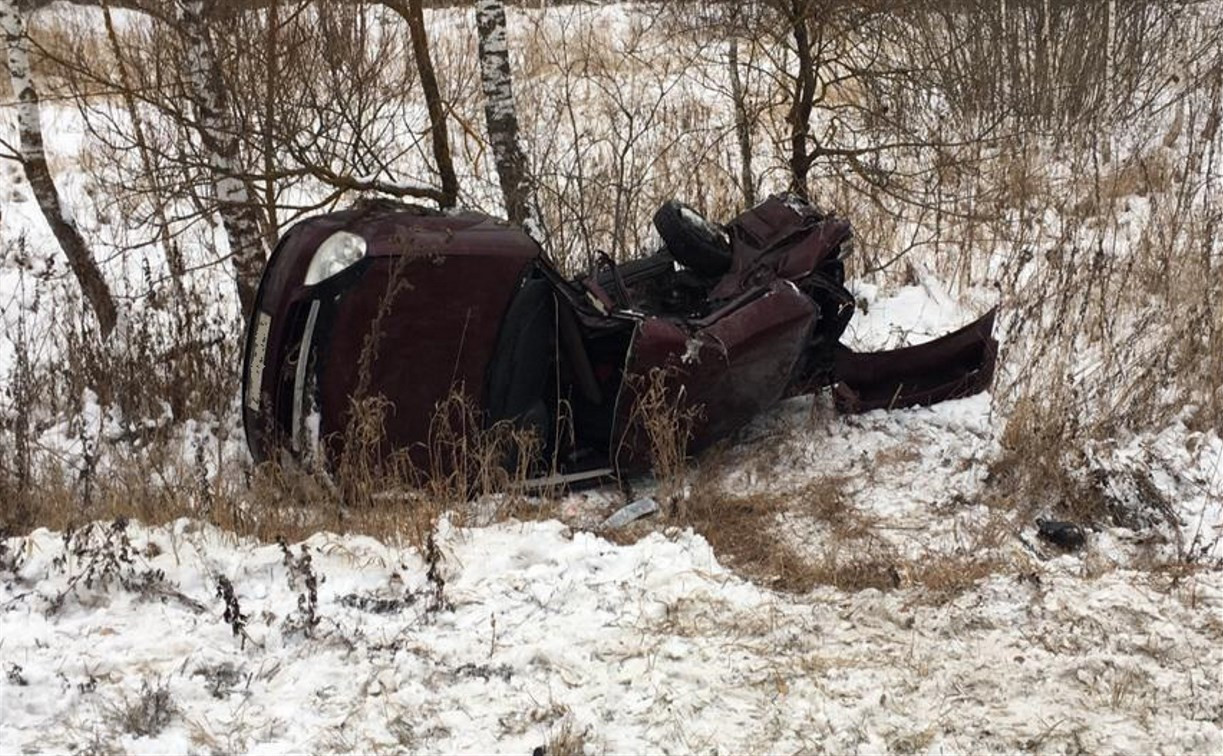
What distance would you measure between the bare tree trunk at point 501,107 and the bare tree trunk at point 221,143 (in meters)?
1.31

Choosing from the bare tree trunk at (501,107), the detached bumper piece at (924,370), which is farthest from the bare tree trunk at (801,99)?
the detached bumper piece at (924,370)

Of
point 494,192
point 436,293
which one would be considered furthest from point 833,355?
point 494,192

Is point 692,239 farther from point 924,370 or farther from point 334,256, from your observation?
point 334,256

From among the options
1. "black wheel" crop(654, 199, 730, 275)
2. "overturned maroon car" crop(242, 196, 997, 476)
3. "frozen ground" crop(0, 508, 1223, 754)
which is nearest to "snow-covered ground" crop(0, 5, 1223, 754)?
"frozen ground" crop(0, 508, 1223, 754)

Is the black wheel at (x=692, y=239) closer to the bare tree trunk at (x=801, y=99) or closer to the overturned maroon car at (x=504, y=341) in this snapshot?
the overturned maroon car at (x=504, y=341)

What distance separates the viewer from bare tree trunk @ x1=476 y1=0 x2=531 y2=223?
5.54 metres

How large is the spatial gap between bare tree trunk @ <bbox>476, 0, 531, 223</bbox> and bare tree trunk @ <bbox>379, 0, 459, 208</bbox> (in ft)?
0.87

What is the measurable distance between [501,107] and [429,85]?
396mm

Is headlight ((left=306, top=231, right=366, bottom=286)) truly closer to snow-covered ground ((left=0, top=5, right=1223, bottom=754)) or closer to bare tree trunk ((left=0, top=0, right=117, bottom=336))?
snow-covered ground ((left=0, top=5, right=1223, bottom=754))

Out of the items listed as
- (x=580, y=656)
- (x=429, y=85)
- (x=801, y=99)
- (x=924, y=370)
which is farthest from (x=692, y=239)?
(x=580, y=656)

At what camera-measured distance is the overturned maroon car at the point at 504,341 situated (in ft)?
12.8

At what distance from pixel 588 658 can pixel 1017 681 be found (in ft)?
3.99

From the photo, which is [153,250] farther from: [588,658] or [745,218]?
[588,658]

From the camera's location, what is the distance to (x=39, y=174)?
6012mm
